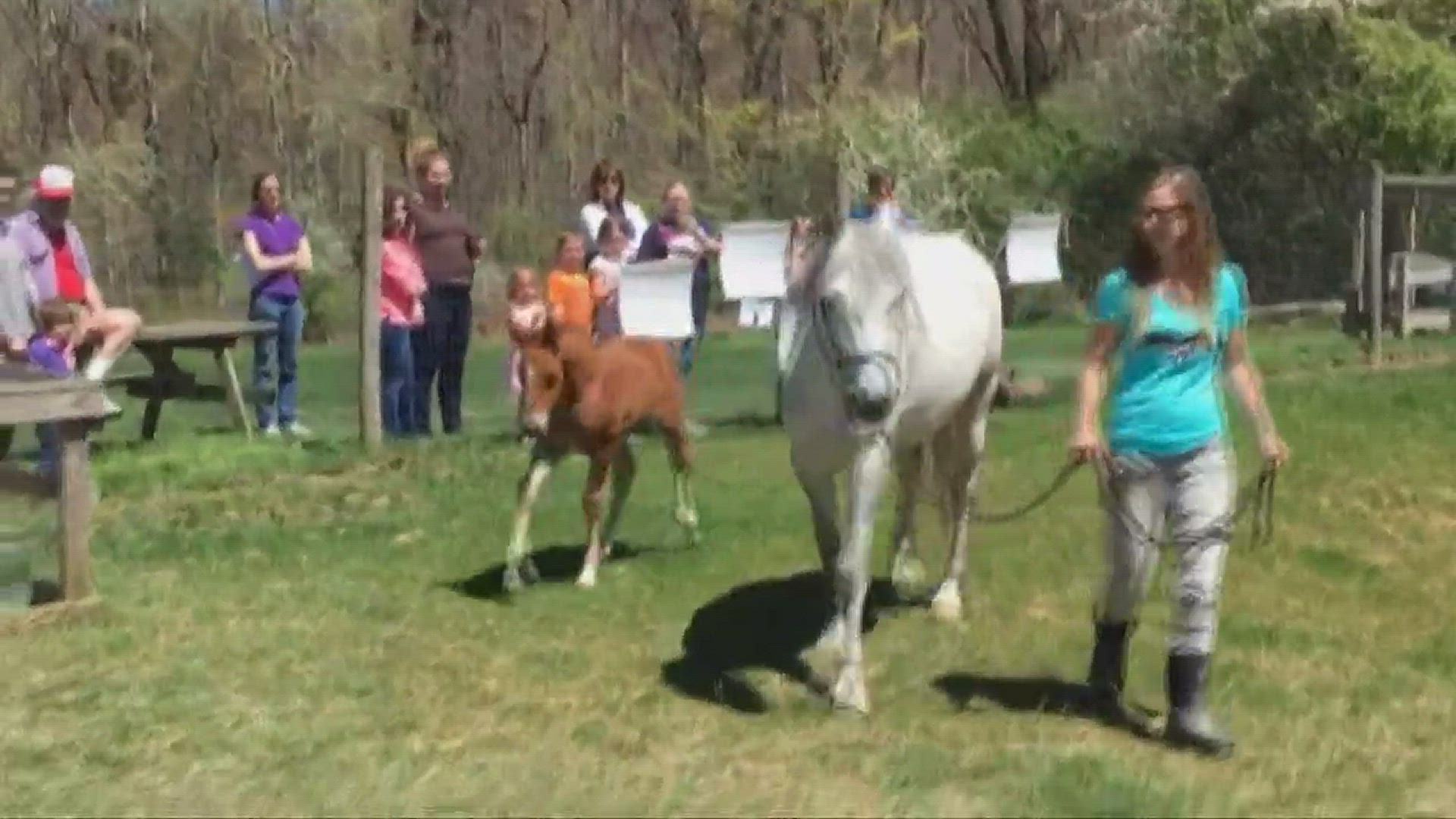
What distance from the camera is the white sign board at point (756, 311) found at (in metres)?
15.5

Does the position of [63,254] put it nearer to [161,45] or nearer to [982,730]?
[982,730]

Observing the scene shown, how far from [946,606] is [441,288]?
6440 mm

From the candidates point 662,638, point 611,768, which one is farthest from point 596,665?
point 611,768

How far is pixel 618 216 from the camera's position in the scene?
1436cm

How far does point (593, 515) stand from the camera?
362 inches

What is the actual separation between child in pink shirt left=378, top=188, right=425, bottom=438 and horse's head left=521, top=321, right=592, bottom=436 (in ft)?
15.2

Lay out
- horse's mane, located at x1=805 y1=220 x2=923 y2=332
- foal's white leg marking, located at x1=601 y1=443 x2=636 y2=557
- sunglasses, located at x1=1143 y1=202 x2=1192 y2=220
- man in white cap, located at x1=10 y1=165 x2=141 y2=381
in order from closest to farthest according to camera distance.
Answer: sunglasses, located at x1=1143 y1=202 x2=1192 y2=220
horse's mane, located at x1=805 y1=220 x2=923 y2=332
foal's white leg marking, located at x1=601 y1=443 x2=636 y2=557
man in white cap, located at x1=10 y1=165 x2=141 y2=381

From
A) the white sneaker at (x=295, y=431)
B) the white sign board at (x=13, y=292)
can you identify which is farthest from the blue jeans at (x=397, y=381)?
the white sign board at (x=13, y=292)

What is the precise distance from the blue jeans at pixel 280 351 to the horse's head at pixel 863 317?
26.7 feet

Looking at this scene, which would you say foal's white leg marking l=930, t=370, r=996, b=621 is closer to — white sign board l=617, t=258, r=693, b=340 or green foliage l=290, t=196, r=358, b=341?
white sign board l=617, t=258, r=693, b=340

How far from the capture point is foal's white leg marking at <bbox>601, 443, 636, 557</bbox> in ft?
32.1

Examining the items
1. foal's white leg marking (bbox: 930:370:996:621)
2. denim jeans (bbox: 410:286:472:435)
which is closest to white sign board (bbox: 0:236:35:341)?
denim jeans (bbox: 410:286:472:435)

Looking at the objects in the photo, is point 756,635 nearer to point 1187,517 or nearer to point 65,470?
point 1187,517

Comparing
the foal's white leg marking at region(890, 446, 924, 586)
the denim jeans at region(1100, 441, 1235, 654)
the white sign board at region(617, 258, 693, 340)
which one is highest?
the white sign board at region(617, 258, 693, 340)
